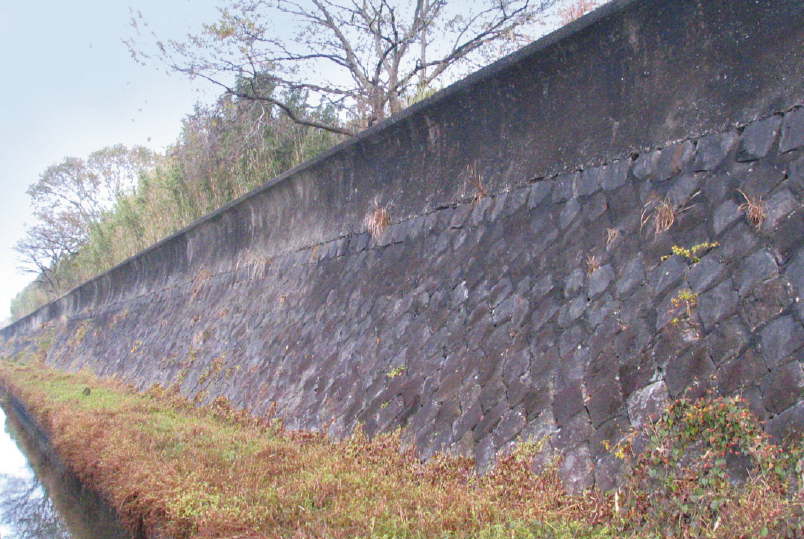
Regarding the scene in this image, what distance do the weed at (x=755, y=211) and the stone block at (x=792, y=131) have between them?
28cm

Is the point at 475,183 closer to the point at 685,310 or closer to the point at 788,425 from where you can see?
the point at 685,310

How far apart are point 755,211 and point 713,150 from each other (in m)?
0.57

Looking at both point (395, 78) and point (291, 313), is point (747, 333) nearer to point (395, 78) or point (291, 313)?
point (291, 313)

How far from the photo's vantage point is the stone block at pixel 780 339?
296 cm

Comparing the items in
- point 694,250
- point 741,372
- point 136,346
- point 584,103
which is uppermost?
point 136,346

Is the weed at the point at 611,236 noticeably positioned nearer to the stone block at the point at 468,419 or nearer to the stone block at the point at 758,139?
the stone block at the point at 758,139

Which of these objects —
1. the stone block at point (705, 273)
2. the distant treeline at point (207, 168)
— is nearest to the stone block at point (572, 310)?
the stone block at point (705, 273)

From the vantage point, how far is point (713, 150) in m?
3.83

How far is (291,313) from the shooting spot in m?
7.89

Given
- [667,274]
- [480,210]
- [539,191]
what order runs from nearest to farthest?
[667,274] → [539,191] → [480,210]

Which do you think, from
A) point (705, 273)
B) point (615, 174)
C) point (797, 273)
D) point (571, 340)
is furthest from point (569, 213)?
point (797, 273)

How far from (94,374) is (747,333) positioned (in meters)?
13.9

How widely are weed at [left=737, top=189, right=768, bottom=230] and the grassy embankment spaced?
950mm

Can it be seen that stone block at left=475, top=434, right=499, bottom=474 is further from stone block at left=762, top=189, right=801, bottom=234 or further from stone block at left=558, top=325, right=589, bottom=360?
stone block at left=762, top=189, right=801, bottom=234
